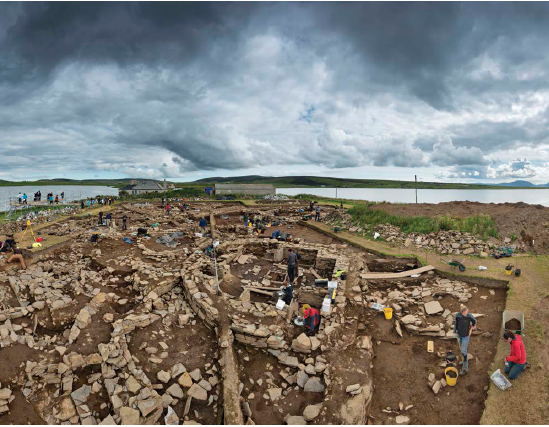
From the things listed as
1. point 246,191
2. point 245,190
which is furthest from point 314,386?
point 245,190

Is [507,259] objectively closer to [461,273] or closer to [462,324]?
[461,273]

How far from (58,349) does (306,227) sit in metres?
21.0

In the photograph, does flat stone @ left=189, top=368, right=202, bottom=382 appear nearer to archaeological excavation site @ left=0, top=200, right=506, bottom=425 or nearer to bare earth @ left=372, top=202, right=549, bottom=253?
archaeological excavation site @ left=0, top=200, right=506, bottom=425

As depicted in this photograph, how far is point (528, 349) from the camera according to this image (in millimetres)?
7504

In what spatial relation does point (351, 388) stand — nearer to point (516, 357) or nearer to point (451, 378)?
point (451, 378)

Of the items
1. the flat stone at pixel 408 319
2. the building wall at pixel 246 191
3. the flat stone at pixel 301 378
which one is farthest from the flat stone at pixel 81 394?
the building wall at pixel 246 191

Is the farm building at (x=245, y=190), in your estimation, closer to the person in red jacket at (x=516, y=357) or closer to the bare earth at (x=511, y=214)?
the bare earth at (x=511, y=214)

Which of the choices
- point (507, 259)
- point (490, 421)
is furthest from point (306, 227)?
point (490, 421)

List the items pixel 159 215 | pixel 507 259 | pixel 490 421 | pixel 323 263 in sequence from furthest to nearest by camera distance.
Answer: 1. pixel 159 215
2. pixel 323 263
3. pixel 507 259
4. pixel 490 421

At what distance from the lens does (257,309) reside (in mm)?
10609

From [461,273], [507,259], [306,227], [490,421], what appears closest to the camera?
[490,421]

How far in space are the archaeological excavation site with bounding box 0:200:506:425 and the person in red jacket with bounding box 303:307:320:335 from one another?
305mm

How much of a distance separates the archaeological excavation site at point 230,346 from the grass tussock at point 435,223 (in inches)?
226

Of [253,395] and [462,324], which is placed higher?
[462,324]
